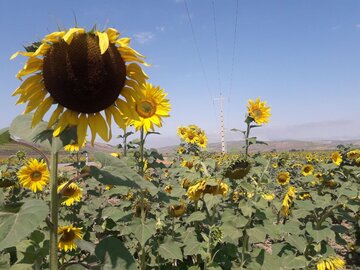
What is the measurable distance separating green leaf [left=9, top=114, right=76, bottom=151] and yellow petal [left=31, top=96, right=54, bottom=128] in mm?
28

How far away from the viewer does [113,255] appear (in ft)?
4.54

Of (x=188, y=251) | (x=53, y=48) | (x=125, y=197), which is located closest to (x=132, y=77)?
(x=53, y=48)

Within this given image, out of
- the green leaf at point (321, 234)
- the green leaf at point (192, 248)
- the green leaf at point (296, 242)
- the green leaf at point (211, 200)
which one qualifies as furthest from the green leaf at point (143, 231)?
the green leaf at point (321, 234)

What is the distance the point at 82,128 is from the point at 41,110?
193 millimetres

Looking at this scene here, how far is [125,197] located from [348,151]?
5.63 m

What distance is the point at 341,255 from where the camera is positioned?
6258 mm

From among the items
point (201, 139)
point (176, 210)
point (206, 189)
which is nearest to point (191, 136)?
point (201, 139)

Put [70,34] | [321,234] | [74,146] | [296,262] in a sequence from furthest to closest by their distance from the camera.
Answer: [321,234], [296,262], [74,146], [70,34]

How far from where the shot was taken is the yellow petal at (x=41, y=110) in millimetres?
1469

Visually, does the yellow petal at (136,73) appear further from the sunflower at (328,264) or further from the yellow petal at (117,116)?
the sunflower at (328,264)

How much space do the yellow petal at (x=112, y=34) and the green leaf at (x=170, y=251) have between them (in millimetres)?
2308

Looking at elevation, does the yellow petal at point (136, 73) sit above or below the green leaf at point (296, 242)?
above

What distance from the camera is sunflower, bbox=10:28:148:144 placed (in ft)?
4.34

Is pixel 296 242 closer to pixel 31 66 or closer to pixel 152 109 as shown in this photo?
pixel 152 109
